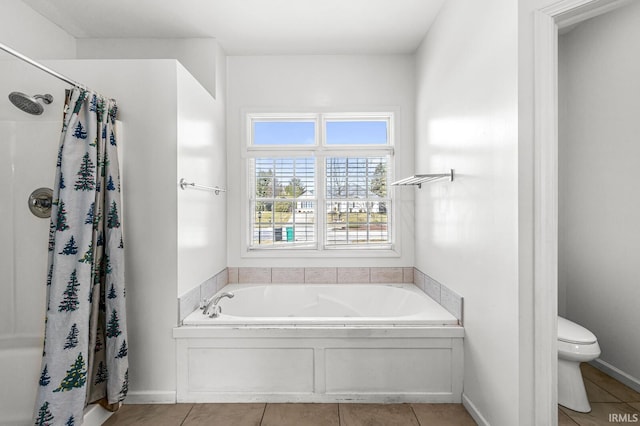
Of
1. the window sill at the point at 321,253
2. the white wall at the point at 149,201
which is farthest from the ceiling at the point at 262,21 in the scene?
the window sill at the point at 321,253

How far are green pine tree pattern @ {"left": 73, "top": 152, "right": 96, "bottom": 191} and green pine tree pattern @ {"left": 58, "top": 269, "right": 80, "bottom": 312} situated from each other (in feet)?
1.42

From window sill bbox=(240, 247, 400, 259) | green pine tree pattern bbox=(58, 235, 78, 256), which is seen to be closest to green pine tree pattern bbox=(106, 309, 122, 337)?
green pine tree pattern bbox=(58, 235, 78, 256)

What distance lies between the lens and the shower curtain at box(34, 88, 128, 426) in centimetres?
158

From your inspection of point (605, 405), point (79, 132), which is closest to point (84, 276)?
point (79, 132)

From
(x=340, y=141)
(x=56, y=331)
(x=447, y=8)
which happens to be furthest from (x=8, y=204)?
(x=447, y=8)

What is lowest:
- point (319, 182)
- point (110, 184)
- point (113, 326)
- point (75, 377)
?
point (75, 377)

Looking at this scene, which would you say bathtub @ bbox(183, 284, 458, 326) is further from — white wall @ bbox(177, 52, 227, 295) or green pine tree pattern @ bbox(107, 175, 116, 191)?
green pine tree pattern @ bbox(107, 175, 116, 191)

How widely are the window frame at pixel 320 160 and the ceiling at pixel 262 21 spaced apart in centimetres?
59

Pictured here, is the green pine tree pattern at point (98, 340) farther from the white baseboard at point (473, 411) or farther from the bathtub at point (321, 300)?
the white baseboard at point (473, 411)

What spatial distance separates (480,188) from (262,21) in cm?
200

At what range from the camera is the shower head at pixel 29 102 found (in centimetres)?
176

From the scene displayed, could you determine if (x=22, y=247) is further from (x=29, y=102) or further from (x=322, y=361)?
(x=322, y=361)

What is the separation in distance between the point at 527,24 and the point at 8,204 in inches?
109

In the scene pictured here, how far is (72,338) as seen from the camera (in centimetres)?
161
